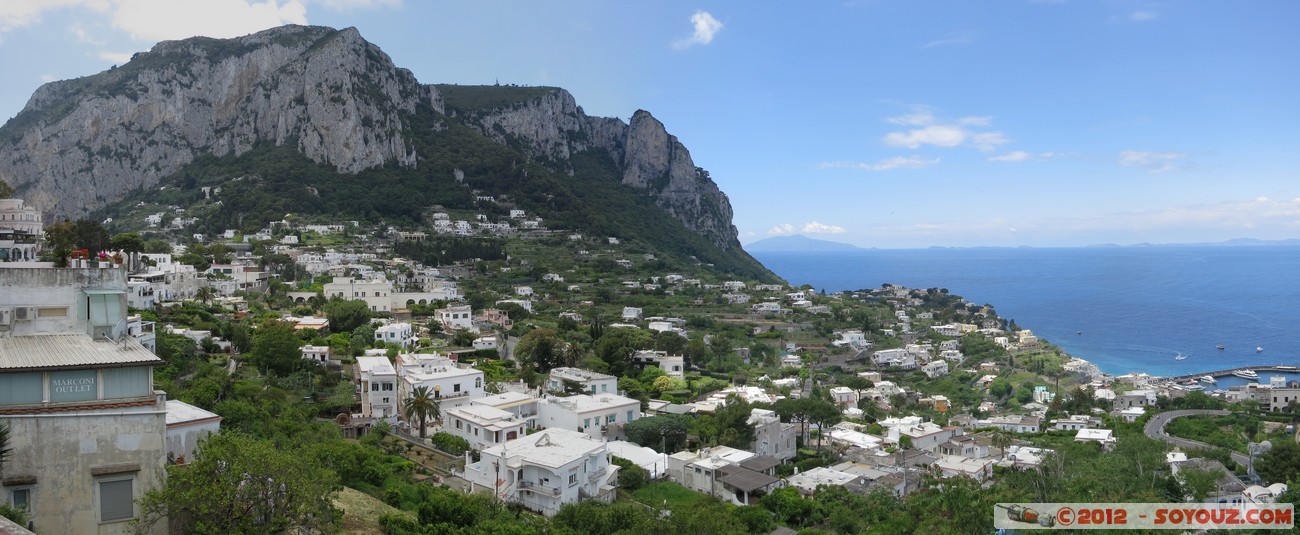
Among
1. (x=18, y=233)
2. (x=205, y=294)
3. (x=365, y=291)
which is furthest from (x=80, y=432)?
(x=365, y=291)

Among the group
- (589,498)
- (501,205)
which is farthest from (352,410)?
(501,205)

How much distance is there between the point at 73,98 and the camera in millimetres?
95312

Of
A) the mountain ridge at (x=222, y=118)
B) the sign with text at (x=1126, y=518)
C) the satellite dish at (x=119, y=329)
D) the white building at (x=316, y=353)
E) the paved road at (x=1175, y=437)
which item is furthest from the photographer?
the mountain ridge at (x=222, y=118)

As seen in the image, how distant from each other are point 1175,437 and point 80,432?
3666 cm

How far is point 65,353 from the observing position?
28.6ft

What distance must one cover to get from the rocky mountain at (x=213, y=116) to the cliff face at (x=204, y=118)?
13 centimetres

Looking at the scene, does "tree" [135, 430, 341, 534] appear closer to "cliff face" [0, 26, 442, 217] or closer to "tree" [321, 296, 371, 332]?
"tree" [321, 296, 371, 332]

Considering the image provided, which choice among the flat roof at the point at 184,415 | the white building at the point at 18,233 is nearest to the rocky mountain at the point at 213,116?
the white building at the point at 18,233

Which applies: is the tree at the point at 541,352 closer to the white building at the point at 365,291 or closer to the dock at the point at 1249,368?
the white building at the point at 365,291

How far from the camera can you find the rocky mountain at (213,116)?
86125 mm

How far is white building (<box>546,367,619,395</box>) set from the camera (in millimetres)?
29938

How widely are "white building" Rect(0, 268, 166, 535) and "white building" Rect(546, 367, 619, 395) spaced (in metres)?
21.3

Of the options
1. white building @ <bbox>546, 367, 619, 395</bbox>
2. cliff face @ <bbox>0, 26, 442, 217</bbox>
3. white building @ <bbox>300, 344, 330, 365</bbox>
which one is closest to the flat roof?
white building @ <bbox>300, 344, 330, 365</bbox>

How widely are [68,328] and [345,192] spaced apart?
73783 millimetres
